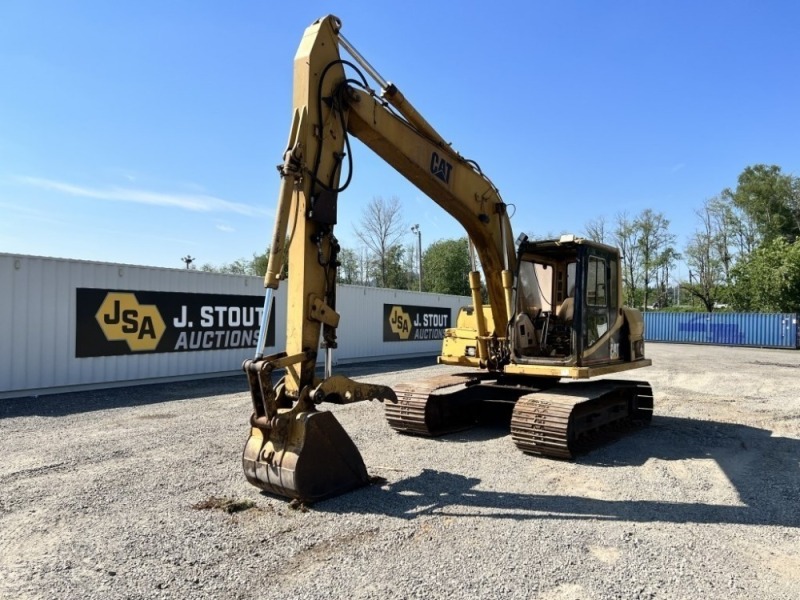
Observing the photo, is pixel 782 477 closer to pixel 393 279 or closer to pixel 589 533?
pixel 589 533

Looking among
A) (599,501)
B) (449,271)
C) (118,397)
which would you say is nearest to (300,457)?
(599,501)

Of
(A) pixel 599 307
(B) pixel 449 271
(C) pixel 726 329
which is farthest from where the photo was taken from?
(B) pixel 449 271

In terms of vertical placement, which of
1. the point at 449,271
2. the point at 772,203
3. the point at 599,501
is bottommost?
the point at 599,501

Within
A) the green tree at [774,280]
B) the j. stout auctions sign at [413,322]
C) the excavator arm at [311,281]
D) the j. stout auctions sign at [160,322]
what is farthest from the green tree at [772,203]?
the excavator arm at [311,281]

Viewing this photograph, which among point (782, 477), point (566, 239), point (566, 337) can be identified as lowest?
point (782, 477)

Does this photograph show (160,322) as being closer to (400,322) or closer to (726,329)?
(400,322)

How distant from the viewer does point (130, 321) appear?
14.0 meters

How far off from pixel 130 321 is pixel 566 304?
1049 centimetres

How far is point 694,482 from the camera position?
6.29m

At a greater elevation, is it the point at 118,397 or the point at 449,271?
the point at 449,271

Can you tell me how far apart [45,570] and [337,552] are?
1.98m

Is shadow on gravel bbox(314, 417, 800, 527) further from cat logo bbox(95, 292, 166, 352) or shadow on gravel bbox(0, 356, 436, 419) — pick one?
cat logo bbox(95, 292, 166, 352)

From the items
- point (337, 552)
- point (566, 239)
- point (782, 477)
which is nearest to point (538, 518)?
point (337, 552)

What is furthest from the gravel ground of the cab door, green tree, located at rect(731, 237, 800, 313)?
green tree, located at rect(731, 237, 800, 313)
